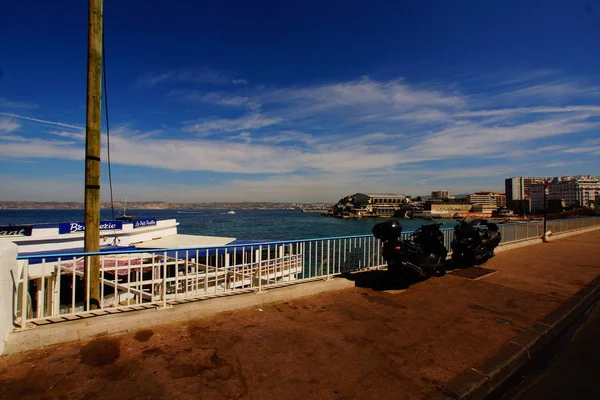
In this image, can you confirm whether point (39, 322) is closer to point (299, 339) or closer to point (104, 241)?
point (299, 339)

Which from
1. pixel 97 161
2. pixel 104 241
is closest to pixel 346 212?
pixel 104 241

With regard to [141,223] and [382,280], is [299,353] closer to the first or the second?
[382,280]

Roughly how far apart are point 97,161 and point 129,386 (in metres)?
3.59

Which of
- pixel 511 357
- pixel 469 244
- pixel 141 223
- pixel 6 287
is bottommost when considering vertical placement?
pixel 511 357

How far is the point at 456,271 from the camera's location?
332 inches

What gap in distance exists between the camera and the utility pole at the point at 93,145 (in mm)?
4859

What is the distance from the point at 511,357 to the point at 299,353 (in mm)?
2557

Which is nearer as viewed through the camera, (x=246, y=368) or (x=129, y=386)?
(x=129, y=386)

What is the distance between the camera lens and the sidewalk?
9.48ft

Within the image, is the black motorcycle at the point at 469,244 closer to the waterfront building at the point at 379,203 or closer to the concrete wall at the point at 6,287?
the concrete wall at the point at 6,287

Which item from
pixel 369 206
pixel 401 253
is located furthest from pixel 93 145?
pixel 369 206

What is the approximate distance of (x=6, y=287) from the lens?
3400mm

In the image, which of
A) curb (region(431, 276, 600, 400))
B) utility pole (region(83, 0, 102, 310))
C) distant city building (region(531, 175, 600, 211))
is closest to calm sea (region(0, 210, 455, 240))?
curb (region(431, 276, 600, 400))

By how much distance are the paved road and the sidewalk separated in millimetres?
548
